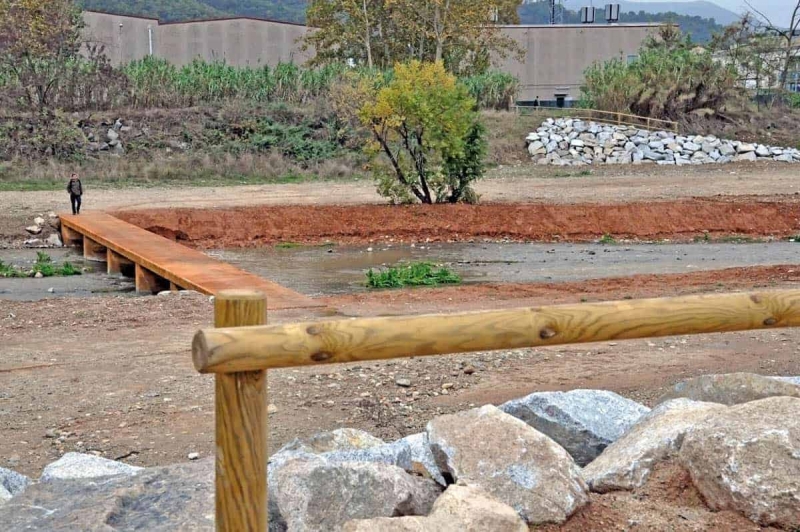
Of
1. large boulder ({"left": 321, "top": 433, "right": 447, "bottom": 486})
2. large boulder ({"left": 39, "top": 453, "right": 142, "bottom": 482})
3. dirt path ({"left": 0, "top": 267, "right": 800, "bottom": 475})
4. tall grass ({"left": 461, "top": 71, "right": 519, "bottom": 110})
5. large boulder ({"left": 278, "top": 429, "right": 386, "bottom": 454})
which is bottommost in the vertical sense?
dirt path ({"left": 0, "top": 267, "right": 800, "bottom": 475})

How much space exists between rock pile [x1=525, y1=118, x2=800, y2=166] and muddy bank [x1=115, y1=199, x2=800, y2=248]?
15.0m

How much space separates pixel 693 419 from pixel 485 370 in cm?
360

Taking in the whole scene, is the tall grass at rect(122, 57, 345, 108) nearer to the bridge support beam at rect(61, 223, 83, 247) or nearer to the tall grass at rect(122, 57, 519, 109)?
the tall grass at rect(122, 57, 519, 109)

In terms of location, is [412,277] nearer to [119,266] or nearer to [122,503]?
[119,266]

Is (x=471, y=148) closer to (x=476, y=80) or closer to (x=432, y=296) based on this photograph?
(x=432, y=296)

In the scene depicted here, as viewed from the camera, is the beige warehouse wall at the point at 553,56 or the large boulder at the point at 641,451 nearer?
the large boulder at the point at 641,451

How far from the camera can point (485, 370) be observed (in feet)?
28.3

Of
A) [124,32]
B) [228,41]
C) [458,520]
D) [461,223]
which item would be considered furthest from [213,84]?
[458,520]

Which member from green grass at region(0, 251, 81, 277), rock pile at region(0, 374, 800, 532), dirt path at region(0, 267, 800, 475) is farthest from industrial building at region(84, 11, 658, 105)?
rock pile at region(0, 374, 800, 532)

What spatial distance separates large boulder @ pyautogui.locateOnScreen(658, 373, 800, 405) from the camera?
19.0 feet

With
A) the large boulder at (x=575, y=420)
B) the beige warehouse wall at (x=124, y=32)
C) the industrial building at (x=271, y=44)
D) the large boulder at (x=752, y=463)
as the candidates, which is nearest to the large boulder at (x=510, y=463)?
the large boulder at (x=752, y=463)

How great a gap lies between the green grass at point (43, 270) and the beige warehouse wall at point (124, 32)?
4371cm

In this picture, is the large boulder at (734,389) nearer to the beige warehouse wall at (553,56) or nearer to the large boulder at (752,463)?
the large boulder at (752,463)

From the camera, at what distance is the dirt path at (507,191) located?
992 inches
